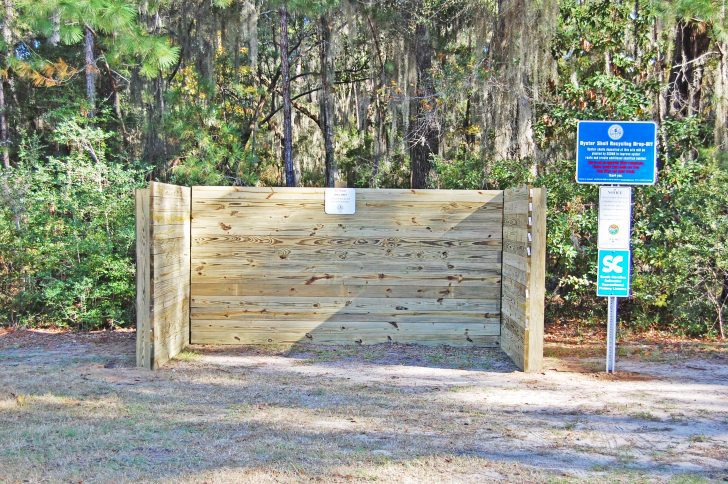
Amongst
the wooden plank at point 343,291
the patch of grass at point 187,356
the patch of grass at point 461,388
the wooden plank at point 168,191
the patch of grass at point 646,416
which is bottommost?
the patch of grass at point 187,356

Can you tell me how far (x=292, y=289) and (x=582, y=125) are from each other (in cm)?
347

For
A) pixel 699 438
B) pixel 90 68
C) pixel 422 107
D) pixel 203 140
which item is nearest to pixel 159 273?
pixel 699 438

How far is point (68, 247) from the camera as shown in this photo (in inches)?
352

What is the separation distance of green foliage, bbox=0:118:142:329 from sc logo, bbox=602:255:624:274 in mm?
5534

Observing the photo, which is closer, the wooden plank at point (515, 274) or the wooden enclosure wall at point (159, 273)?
the wooden enclosure wall at point (159, 273)

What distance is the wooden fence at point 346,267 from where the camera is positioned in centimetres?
786

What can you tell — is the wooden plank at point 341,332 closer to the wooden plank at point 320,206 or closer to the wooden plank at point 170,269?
the wooden plank at point 170,269

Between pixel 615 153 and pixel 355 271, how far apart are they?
2.97 m

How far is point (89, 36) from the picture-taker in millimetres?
14633

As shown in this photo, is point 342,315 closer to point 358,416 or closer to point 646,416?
point 358,416

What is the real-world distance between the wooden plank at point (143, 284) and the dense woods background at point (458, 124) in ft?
7.33

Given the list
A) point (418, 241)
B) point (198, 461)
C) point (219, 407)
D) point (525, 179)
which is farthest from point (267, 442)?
point (525, 179)

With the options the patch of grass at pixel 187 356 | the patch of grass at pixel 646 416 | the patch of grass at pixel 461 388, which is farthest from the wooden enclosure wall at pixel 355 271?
the patch of grass at pixel 646 416

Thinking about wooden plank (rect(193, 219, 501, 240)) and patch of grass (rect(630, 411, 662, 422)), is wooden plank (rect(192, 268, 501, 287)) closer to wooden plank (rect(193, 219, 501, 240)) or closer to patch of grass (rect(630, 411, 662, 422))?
wooden plank (rect(193, 219, 501, 240))
